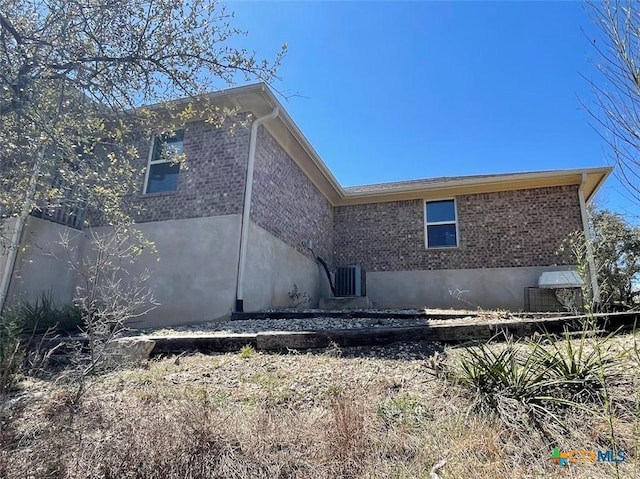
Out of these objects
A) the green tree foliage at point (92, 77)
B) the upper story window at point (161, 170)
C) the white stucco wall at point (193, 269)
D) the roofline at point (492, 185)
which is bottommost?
the white stucco wall at point (193, 269)

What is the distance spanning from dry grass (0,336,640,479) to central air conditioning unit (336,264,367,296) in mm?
7361

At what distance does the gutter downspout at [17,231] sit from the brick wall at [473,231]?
8346 millimetres

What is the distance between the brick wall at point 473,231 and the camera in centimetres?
1049

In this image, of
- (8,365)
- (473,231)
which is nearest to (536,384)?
(8,365)

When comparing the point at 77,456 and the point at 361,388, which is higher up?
the point at 361,388

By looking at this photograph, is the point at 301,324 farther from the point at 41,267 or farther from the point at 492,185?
the point at 492,185

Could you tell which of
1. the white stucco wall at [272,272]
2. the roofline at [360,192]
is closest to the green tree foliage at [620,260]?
the roofline at [360,192]

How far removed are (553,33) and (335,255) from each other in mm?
8241

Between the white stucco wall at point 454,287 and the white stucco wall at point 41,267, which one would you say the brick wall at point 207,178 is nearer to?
the white stucco wall at point 41,267

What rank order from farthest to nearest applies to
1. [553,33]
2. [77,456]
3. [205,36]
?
[553,33]
[205,36]
[77,456]

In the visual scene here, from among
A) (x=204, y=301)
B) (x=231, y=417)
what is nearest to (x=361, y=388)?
(x=231, y=417)

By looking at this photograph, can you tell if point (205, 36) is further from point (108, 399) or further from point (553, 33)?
point (553, 33)

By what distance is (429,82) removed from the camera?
32.0ft

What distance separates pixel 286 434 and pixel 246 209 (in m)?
5.89
